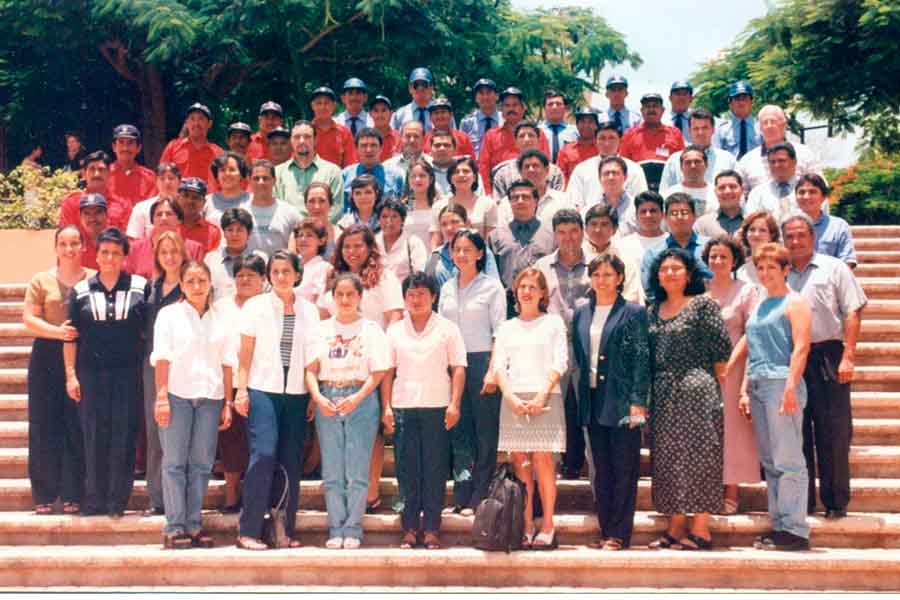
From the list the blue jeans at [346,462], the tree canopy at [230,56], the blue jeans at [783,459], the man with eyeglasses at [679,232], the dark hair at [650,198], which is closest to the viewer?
the blue jeans at [783,459]

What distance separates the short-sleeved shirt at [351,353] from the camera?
22.3 ft

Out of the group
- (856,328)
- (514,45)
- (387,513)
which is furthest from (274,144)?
(514,45)

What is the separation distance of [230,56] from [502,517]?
11780mm

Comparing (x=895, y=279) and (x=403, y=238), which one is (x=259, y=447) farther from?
(x=895, y=279)

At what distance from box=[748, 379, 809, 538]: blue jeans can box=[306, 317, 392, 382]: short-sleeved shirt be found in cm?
245

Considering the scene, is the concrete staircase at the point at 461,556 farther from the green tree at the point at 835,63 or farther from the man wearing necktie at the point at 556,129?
the green tree at the point at 835,63

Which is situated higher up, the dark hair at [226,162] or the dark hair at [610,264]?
the dark hair at [226,162]

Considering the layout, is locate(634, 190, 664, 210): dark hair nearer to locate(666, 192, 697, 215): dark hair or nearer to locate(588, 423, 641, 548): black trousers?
locate(666, 192, 697, 215): dark hair

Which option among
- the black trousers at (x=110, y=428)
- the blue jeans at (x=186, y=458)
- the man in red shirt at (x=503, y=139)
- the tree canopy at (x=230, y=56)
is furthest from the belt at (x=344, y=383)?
the tree canopy at (x=230, y=56)

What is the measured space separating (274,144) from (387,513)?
3918 millimetres

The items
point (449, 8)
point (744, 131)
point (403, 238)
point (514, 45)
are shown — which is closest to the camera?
point (403, 238)

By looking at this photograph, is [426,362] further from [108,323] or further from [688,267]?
[108,323]

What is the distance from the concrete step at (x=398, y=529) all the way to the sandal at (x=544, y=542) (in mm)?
209

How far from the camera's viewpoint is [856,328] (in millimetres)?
6895
